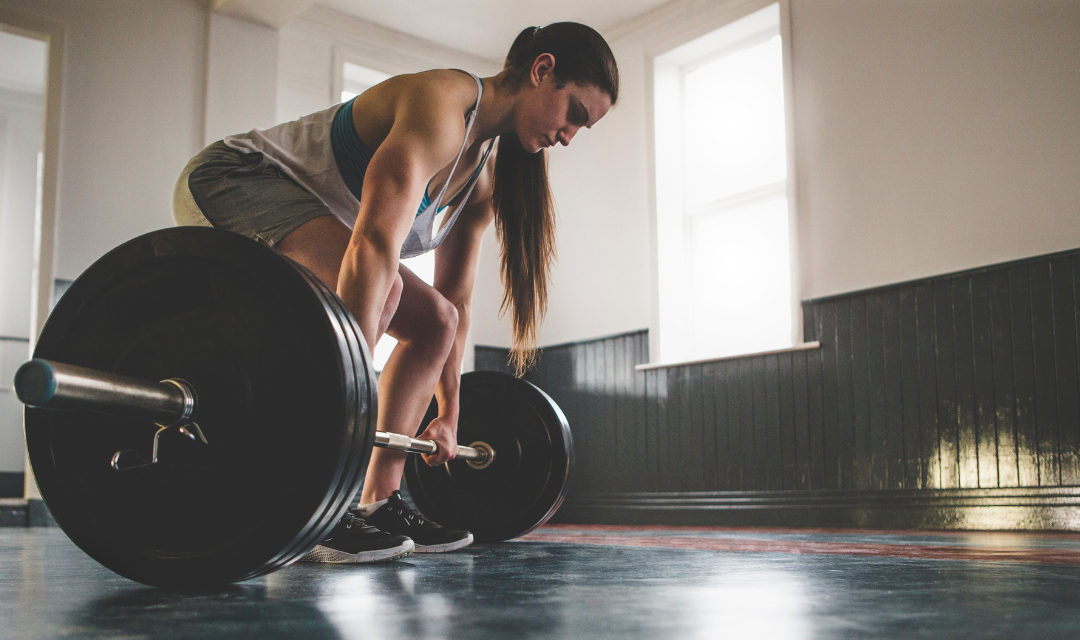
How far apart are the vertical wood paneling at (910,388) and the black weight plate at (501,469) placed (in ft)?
6.19

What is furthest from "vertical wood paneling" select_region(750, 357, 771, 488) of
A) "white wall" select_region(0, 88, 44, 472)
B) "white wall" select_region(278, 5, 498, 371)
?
"white wall" select_region(0, 88, 44, 472)

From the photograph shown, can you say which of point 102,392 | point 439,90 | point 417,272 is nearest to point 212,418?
point 102,392

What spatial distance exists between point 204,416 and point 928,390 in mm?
2944

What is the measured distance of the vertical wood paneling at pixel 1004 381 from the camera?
2.95m

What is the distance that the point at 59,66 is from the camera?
367 cm

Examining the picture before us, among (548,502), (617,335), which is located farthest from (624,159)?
(548,502)

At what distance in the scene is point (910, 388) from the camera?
325cm

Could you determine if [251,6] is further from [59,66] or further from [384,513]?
[384,513]

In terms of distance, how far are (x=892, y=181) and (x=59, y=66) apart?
358 cm

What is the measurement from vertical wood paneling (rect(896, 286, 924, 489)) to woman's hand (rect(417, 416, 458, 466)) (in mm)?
2228

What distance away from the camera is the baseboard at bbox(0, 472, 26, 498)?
5.16 metres

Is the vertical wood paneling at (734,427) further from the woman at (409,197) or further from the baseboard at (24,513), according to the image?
the baseboard at (24,513)

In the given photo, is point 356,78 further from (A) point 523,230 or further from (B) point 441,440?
(B) point 441,440

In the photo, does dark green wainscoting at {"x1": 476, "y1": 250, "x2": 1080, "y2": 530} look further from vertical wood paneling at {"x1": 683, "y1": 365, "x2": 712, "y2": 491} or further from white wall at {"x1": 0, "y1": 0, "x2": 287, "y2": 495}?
white wall at {"x1": 0, "y1": 0, "x2": 287, "y2": 495}
